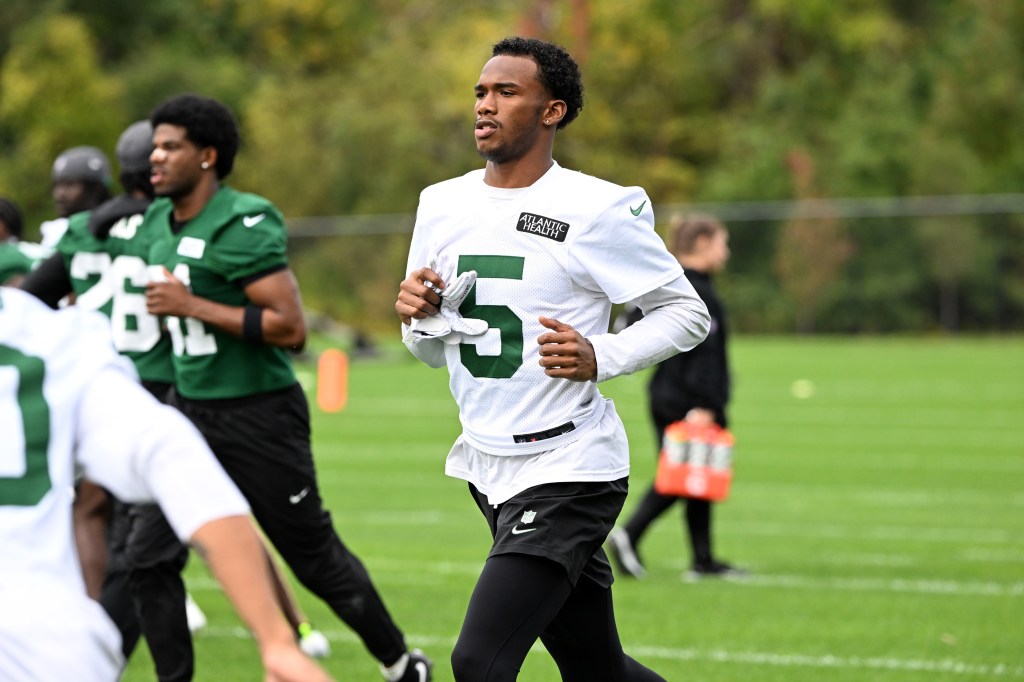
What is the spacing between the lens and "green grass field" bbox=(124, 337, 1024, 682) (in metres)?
6.92

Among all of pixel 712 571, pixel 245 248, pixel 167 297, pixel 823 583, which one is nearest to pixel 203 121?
pixel 245 248

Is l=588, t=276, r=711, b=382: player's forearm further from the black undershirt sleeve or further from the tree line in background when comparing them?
the tree line in background

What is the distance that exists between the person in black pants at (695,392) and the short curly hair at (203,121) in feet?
11.4

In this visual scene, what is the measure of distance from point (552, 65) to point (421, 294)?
761mm

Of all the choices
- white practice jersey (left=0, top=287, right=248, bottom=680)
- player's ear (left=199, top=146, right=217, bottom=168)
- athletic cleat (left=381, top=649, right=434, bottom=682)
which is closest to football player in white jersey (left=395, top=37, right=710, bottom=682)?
player's ear (left=199, top=146, right=217, bottom=168)

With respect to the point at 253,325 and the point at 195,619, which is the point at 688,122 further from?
the point at 253,325

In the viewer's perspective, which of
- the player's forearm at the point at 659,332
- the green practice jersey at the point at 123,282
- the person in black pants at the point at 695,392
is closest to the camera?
the player's forearm at the point at 659,332

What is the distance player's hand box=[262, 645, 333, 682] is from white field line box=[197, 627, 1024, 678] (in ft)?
14.7

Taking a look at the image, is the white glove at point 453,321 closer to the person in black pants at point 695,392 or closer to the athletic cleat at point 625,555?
the person in black pants at point 695,392

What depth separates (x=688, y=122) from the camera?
41.7 m

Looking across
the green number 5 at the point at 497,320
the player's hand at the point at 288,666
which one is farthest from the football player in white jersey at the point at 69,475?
the green number 5 at the point at 497,320

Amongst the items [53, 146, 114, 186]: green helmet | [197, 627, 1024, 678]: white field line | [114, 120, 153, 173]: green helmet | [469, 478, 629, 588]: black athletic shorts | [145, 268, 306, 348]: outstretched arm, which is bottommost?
[197, 627, 1024, 678]: white field line

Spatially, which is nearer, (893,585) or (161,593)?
(161,593)

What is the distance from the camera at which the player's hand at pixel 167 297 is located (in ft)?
17.7
